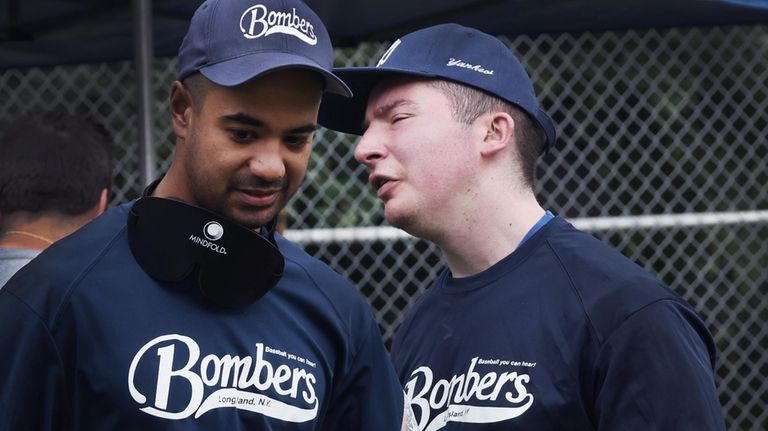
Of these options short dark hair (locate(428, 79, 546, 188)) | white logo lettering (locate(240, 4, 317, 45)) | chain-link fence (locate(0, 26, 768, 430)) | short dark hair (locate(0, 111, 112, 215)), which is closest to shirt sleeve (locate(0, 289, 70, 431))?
white logo lettering (locate(240, 4, 317, 45))

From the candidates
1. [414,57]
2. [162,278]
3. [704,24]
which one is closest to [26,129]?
[414,57]

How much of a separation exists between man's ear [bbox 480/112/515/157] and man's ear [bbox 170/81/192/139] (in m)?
0.90

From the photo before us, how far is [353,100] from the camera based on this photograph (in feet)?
9.05

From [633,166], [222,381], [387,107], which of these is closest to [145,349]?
→ [222,381]

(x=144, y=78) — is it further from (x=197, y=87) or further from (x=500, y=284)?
(x=197, y=87)

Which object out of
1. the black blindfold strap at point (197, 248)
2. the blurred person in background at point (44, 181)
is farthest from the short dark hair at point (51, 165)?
the black blindfold strap at point (197, 248)

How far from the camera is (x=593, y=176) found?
5738 mm

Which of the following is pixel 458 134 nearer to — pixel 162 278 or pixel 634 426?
pixel 634 426

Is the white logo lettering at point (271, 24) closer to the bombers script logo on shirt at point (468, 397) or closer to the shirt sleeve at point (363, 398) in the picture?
the shirt sleeve at point (363, 398)

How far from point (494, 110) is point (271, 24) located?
86 centimetres

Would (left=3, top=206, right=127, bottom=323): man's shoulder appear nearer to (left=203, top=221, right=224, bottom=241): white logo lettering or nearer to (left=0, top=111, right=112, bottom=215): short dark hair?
(left=203, top=221, right=224, bottom=241): white logo lettering

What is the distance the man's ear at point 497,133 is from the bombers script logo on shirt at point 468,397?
20.3 inches

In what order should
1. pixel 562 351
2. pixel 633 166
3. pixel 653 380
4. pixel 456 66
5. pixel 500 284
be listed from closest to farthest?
pixel 653 380, pixel 562 351, pixel 500 284, pixel 456 66, pixel 633 166

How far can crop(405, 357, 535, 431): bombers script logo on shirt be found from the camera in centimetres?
222
